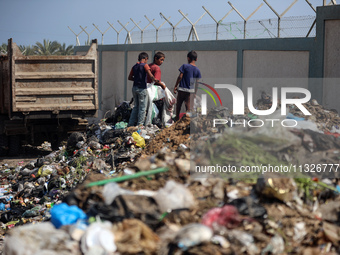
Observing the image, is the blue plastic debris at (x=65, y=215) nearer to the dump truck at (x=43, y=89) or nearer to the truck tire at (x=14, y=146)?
the dump truck at (x=43, y=89)

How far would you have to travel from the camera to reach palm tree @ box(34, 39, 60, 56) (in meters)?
29.2

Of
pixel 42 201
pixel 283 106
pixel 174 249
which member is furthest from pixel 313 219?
pixel 42 201

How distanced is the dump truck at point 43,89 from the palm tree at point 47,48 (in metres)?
19.1

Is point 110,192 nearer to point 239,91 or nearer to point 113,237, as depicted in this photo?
point 113,237

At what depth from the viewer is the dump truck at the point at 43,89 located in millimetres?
9852

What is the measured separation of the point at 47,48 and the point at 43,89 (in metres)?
20.2

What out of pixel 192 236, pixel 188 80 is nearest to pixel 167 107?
pixel 188 80

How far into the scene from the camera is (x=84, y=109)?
10414 millimetres

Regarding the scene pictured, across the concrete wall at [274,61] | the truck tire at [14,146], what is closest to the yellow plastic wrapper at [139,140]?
the concrete wall at [274,61]

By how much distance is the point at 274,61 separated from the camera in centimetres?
1067

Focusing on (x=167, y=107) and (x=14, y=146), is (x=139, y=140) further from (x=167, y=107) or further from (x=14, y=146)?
(x=14, y=146)

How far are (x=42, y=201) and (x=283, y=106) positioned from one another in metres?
3.71

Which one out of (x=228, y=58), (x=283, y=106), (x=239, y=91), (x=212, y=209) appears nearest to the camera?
(x=212, y=209)

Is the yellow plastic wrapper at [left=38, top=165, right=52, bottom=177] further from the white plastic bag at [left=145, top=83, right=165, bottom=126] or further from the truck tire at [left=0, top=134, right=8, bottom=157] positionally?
Answer: the truck tire at [left=0, top=134, right=8, bottom=157]
